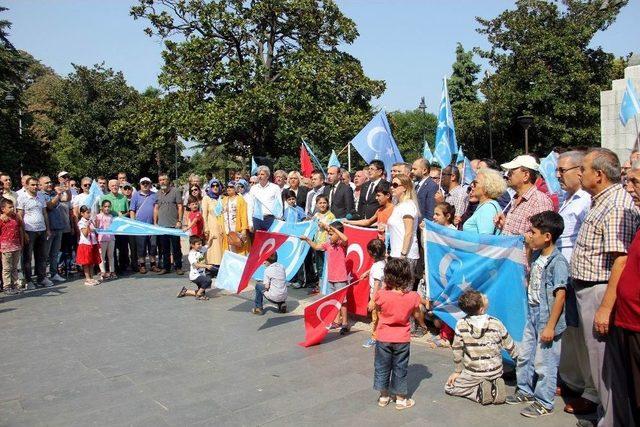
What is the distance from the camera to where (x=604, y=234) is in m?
4.14

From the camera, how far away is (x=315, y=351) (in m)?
6.61

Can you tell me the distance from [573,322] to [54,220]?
10.2 metres

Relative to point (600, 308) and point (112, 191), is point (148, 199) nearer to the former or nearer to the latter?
point (112, 191)

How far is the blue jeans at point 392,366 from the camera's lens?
16.2 ft

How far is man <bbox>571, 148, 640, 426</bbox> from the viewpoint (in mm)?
3977

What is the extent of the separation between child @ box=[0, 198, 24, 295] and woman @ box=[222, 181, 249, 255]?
12.4 feet

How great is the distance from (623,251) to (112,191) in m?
10.9

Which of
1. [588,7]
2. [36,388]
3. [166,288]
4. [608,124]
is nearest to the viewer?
[36,388]

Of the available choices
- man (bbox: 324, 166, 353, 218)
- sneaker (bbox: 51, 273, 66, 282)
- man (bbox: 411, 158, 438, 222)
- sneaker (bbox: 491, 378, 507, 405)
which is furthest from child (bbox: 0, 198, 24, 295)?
sneaker (bbox: 491, 378, 507, 405)

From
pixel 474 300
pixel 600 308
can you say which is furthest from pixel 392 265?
pixel 600 308

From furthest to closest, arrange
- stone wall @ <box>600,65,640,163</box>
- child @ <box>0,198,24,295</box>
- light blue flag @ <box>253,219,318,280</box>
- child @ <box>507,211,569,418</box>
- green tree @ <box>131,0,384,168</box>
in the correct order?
green tree @ <box>131,0,384,168</box> → stone wall @ <box>600,65,640,163</box> → child @ <box>0,198,24,295</box> → light blue flag @ <box>253,219,318,280</box> → child @ <box>507,211,569,418</box>

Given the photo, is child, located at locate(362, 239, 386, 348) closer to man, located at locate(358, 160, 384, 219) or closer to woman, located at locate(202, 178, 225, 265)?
man, located at locate(358, 160, 384, 219)

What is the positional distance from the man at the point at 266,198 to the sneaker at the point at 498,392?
6.48 metres

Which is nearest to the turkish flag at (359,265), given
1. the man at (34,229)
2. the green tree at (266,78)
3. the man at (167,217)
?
the man at (167,217)
